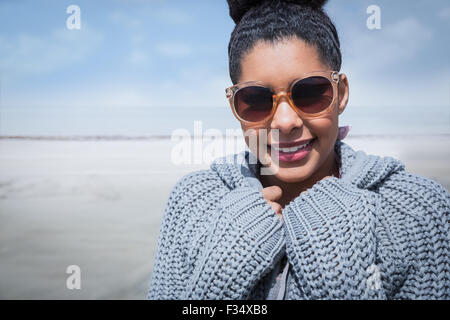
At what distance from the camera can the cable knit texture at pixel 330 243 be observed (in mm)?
1094

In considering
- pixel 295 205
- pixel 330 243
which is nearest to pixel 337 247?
pixel 330 243

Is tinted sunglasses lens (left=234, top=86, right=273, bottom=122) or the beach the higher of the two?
tinted sunglasses lens (left=234, top=86, right=273, bottom=122)

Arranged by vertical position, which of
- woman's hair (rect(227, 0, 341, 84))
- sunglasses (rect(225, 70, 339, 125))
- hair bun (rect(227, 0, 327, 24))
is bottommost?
sunglasses (rect(225, 70, 339, 125))

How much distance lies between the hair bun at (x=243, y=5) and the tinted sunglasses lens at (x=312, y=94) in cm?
39

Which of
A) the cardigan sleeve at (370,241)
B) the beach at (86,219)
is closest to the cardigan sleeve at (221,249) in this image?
the cardigan sleeve at (370,241)

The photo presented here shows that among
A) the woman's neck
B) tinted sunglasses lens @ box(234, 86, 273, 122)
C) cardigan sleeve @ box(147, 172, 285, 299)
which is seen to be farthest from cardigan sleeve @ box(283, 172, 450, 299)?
tinted sunglasses lens @ box(234, 86, 273, 122)

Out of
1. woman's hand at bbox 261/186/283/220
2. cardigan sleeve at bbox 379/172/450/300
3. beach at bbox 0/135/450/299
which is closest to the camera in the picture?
cardigan sleeve at bbox 379/172/450/300

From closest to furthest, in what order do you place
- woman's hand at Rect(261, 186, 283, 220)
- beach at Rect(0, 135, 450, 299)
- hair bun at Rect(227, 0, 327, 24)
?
1. woman's hand at Rect(261, 186, 283, 220)
2. hair bun at Rect(227, 0, 327, 24)
3. beach at Rect(0, 135, 450, 299)

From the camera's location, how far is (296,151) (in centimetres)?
140

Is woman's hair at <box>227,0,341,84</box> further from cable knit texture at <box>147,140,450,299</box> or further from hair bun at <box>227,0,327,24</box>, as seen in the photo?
cable knit texture at <box>147,140,450,299</box>

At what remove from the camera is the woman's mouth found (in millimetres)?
1395

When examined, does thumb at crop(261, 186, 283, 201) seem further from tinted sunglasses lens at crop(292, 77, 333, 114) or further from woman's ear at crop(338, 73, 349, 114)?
woman's ear at crop(338, 73, 349, 114)

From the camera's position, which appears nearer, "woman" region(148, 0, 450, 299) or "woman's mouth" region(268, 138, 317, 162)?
"woman" region(148, 0, 450, 299)

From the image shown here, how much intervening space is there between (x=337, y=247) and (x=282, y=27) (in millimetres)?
892
